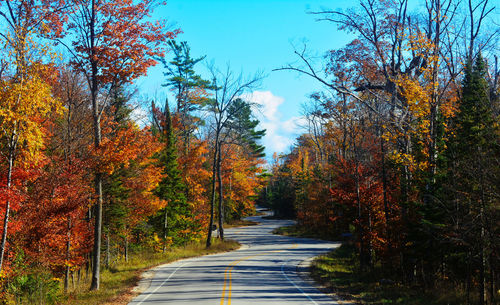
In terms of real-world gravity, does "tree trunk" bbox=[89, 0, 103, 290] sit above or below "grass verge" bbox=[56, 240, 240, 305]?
above

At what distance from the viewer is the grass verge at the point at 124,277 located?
14.8 m

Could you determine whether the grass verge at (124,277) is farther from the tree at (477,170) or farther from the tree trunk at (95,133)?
the tree at (477,170)

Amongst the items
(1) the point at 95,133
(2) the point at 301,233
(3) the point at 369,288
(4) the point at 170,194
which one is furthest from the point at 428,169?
(2) the point at 301,233

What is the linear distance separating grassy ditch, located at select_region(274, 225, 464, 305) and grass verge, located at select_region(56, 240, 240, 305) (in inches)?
351

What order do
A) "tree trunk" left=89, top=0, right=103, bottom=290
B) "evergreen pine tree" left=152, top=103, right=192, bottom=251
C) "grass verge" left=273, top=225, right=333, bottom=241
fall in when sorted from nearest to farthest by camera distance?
"tree trunk" left=89, top=0, right=103, bottom=290, "evergreen pine tree" left=152, top=103, right=192, bottom=251, "grass verge" left=273, top=225, right=333, bottom=241

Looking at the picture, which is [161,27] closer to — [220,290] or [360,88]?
[360,88]

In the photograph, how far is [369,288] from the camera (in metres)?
16.8

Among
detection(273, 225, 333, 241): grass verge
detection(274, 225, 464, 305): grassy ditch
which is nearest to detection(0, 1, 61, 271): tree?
detection(274, 225, 464, 305): grassy ditch

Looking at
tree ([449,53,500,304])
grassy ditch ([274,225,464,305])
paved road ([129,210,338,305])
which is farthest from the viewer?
grassy ditch ([274,225,464,305])

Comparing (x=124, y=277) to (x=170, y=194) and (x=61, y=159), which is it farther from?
(x=170, y=194)

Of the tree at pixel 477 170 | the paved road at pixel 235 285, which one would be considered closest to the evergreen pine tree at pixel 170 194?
the paved road at pixel 235 285

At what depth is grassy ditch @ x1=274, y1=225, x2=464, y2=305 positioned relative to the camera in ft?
45.4

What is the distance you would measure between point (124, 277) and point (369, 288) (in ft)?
43.3

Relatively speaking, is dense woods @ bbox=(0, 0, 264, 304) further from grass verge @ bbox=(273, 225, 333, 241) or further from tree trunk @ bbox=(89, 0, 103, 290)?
grass verge @ bbox=(273, 225, 333, 241)
